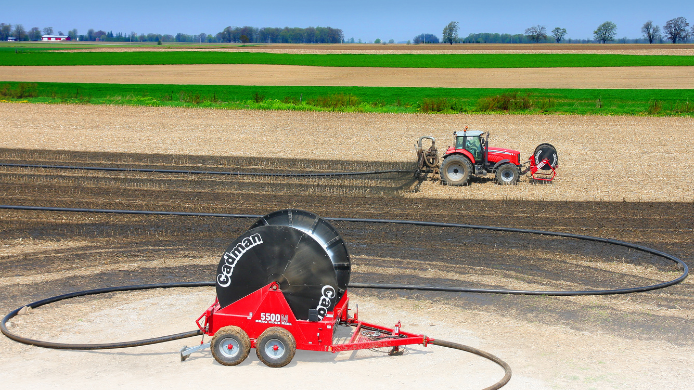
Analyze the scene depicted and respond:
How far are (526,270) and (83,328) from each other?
8.86 meters

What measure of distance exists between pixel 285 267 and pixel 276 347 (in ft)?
3.77

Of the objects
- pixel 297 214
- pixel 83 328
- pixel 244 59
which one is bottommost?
pixel 83 328

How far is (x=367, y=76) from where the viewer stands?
6538cm

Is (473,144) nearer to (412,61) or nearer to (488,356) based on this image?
(488,356)

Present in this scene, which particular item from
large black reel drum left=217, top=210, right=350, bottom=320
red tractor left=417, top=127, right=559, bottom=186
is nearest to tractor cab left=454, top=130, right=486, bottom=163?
red tractor left=417, top=127, right=559, bottom=186

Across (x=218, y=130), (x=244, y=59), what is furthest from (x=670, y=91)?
(x=244, y=59)

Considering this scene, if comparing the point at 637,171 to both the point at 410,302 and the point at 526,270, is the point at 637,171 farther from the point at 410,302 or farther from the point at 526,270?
the point at 410,302

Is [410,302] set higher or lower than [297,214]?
lower

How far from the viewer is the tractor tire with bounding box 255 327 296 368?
8.83m

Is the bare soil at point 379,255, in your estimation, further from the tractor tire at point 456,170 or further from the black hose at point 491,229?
the tractor tire at point 456,170

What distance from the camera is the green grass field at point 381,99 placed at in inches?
1507

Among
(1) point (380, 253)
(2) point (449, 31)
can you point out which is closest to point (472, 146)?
(1) point (380, 253)

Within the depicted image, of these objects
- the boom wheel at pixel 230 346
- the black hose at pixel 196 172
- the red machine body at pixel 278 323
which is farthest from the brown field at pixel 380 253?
the black hose at pixel 196 172

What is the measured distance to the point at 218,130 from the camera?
31.5 m
